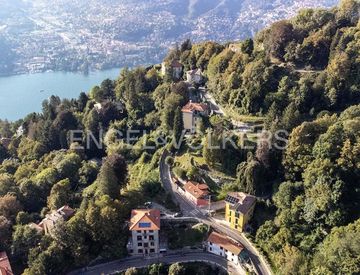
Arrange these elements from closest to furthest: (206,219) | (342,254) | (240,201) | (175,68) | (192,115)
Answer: (342,254) → (240,201) → (206,219) → (192,115) → (175,68)

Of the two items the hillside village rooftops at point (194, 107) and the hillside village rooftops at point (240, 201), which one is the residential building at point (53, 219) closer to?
the hillside village rooftops at point (240, 201)

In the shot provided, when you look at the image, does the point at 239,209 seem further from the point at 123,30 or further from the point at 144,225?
the point at 123,30

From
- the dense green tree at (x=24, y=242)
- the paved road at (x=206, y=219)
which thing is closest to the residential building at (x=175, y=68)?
the paved road at (x=206, y=219)

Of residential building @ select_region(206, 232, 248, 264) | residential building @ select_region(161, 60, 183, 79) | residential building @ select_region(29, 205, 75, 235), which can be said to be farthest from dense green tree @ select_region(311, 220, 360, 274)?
residential building @ select_region(161, 60, 183, 79)

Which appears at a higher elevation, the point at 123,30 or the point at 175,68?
the point at 123,30

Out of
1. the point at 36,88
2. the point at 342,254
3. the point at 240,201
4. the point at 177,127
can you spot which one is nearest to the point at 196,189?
the point at 240,201

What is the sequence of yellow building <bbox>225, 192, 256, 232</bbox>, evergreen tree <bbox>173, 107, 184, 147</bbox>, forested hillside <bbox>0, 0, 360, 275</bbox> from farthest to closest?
evergreen tree <bbox>173, 107, 184, 147</bbox> < yellow building <bbox>225, 192, 256, 232</bbox> < forested hillside <bbox>0, 0, 360, 275</bbox>

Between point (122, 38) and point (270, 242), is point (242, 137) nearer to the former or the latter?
point (270, 242)

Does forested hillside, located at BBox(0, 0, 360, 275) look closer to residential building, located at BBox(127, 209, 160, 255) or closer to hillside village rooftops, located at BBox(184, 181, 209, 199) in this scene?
residential building, located at BBox(127, 209, 160, 255)
